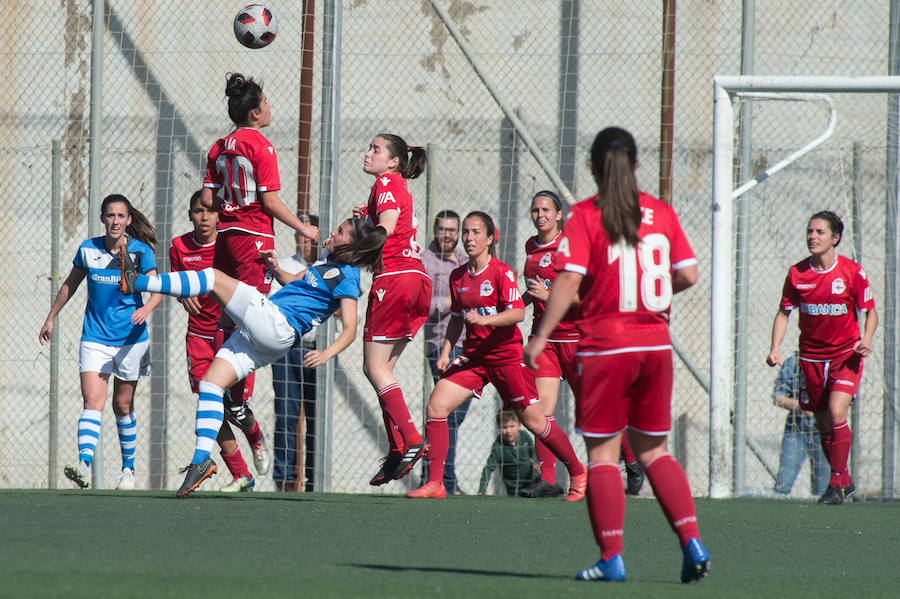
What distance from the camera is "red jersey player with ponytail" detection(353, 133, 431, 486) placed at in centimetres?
688

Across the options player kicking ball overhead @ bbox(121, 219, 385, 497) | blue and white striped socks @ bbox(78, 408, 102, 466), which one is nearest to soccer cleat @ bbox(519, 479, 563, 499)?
player kicking ball overhead @ bbox(121, 219, 385, 497)

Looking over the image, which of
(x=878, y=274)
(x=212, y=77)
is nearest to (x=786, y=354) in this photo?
(x=878, y=274)

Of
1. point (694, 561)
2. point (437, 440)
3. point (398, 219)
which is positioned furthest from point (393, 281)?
point (694, 561)

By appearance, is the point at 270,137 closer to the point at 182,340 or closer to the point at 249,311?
the point at 182,340

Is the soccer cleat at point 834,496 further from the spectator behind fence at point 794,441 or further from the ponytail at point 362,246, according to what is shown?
the ponytail at point 362,246

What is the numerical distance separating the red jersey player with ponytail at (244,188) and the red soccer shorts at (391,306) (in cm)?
67

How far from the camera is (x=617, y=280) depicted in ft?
13.3

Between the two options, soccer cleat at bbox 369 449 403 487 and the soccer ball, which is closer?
soccer cleat at bbox 369 449 403 487

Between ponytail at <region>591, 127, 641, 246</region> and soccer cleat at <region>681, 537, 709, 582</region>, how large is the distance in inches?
41.7

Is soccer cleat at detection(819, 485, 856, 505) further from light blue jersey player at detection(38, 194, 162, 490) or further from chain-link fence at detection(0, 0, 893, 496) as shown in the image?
light blue jersey player at detection(38, 194, 162, 490)

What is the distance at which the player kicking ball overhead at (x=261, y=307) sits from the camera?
612 centimetres

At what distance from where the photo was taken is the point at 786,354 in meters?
10.9

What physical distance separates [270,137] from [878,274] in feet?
18.9

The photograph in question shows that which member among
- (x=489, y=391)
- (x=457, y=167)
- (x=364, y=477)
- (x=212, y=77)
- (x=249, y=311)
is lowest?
(x=364, y=477)
